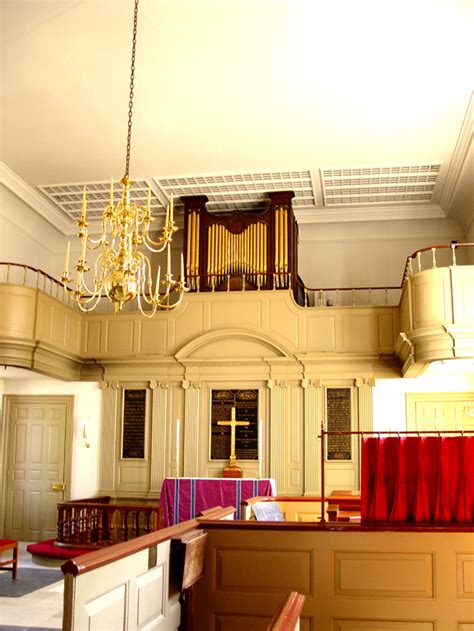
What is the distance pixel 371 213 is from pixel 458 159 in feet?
9.60

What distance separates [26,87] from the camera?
35.5 feet

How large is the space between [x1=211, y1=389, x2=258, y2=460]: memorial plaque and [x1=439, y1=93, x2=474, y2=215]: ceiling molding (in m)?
5.27

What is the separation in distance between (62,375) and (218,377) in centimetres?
282

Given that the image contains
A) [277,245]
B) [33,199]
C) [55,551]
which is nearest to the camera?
[55,551]

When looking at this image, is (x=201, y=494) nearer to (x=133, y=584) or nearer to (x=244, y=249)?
(x=244, y=249)

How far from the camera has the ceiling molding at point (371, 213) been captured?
599 inches

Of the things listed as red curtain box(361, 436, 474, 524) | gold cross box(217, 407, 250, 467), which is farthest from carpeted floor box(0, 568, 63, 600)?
red curtain box(361, 436, 474, 524)

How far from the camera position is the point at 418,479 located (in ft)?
18.9

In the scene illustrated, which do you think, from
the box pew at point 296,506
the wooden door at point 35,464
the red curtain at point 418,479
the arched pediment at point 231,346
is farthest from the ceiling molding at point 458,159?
the wooden door at point 35,464

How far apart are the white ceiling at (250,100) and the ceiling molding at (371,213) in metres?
0.04

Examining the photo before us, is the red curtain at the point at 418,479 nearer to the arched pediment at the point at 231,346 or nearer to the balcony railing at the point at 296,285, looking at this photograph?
the balcony railing at the point at 296,285

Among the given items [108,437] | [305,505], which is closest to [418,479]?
[305,505]

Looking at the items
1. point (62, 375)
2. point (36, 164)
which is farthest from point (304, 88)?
point (62, 375)

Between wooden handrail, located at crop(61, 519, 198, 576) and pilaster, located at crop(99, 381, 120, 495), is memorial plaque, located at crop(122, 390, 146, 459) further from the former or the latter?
wooden handrail, located at crop(61, 519, 198, 576)
